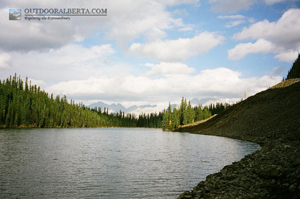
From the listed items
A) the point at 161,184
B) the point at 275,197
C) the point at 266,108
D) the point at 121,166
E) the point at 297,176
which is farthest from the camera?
the point at 266,108

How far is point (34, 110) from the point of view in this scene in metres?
176

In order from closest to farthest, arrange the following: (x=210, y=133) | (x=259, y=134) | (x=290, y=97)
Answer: (x=259, y=134), (x=290, y=97), (x=210, y=133)

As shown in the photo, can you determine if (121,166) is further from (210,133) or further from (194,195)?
(210,133)

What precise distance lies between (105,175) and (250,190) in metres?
16.5

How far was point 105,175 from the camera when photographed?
84.3 ft

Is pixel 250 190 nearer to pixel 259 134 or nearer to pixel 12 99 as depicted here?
pixel 259 134

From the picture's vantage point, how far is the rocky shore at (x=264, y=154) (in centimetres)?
1497

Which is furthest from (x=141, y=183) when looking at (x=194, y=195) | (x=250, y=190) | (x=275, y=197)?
(x=275, y=197)

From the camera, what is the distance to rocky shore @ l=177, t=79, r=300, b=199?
14974 millimetres

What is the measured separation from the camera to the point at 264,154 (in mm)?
27344

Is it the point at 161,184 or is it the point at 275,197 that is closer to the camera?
the point at 275,197

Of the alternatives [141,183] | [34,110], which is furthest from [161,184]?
[34,110]

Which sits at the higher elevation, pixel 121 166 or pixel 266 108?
pixel 266 108

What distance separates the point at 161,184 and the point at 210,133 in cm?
8963
